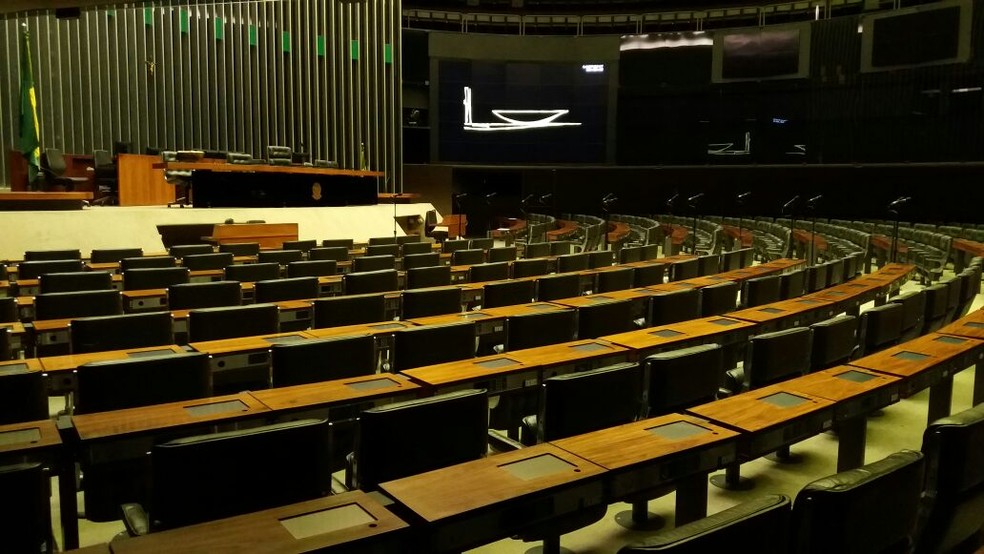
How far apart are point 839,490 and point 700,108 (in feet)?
61.5

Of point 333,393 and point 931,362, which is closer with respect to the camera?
point 333,393

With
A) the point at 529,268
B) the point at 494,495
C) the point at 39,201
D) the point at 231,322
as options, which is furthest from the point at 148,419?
the point at 39,201

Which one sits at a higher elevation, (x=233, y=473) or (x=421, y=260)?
(x=421, y=260)

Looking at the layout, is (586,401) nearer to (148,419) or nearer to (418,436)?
(418,436)

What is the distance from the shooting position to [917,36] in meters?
15.9

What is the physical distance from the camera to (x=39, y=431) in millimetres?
2488

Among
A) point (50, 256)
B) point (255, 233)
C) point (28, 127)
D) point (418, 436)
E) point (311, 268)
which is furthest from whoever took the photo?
point (28, 127)

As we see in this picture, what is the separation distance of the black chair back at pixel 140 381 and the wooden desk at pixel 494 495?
1510mm

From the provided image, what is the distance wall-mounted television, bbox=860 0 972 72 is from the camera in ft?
50.1

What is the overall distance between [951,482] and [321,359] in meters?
2.56

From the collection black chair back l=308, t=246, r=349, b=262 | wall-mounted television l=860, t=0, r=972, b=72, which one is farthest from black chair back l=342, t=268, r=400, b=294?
wall-mounted television l=860, t=0, r=972, b=72

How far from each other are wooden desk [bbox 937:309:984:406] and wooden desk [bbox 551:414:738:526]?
8.34ft

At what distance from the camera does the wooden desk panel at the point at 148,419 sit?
253 centimetres

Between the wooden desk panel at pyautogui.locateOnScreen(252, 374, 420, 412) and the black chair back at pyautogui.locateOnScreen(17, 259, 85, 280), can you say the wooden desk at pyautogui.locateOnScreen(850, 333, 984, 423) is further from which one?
the black chair back at pyautogui.locateOnScreen(17, 259, 85, 280)
